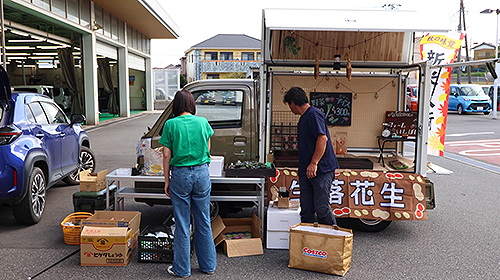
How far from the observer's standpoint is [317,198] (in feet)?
14.8

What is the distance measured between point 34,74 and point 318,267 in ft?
76.7

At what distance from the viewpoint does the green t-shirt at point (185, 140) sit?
393cm

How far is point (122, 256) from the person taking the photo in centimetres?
433

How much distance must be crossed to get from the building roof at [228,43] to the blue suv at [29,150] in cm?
5924

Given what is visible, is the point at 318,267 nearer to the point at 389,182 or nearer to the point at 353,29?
the point at 389,182

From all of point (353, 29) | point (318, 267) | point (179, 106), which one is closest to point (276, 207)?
point (318, 267)

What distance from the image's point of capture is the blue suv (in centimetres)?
513

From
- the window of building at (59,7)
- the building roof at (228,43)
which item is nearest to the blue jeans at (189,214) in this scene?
the window of building at (59,7)

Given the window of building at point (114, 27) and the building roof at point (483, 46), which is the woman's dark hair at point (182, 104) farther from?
the building roof at point (483, 46)

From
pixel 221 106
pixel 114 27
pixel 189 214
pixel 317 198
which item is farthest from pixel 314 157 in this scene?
pixel 114 27

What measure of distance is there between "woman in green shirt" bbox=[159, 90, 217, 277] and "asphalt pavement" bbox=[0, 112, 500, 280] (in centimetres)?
23

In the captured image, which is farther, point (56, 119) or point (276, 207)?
point (56, 119)

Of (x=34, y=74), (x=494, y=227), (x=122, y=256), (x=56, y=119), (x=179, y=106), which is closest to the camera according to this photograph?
(x=179, y=106)

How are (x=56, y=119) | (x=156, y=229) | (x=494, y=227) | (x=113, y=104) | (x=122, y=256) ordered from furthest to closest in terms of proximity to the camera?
A: (x=113, y=104), (x=56, y=119), (x=494, y=227), (x=156, y=229), (x=122, y=256)
